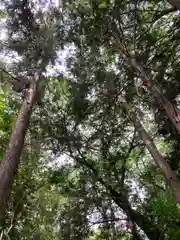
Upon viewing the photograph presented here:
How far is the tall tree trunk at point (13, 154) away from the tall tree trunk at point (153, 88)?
2911mm

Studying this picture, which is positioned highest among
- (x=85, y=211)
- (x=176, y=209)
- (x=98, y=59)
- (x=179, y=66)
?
(x=98, y=59)

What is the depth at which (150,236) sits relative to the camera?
680 cm

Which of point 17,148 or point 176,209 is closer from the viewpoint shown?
point 176,209

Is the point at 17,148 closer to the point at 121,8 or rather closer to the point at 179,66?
the point at 121,8

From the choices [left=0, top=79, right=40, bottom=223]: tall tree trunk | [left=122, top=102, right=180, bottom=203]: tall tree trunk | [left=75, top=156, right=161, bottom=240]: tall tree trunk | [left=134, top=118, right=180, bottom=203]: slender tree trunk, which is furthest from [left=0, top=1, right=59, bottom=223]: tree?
[left=134, top=118, right=180, bottom=203]: slender tree trunk

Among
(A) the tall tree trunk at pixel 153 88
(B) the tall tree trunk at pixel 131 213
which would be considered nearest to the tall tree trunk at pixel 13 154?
(B) the tall tree trunk at pixel 131 213

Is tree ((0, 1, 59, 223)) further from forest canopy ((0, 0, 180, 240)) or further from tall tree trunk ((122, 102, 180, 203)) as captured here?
tall tree trunk ((122, 102, 180, 203))

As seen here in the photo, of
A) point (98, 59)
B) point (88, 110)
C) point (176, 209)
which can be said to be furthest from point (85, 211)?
point (98, 59)

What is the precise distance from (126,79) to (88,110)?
4.57ft

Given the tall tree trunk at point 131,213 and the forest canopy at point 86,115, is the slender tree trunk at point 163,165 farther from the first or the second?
the tall tree trunk at point 131,213

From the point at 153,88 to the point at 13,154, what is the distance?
3.50 metres

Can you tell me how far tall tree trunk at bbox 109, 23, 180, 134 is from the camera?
18.3ft

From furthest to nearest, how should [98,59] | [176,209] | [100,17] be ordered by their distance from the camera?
[98,59] → [100,17] → [176,209]

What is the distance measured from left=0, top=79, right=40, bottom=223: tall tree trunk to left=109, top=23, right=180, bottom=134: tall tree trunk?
2.91 m
